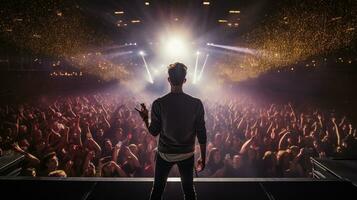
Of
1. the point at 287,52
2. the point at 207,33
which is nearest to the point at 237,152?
the point at 207,33

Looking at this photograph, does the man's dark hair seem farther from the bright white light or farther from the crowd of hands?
the bright white light

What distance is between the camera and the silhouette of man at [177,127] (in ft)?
10.1

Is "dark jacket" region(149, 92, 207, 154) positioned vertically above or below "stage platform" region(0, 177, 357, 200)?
above

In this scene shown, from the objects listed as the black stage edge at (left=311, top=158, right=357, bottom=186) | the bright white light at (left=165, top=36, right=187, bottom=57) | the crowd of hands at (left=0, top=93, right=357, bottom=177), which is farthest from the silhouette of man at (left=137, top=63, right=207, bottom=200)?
the bright white light at (left=165, top=36, right=187, bottom=57)

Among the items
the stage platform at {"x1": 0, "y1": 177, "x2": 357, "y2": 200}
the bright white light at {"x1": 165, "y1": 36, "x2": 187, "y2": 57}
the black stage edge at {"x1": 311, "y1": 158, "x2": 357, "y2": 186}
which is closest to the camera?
the stage platform at {"x1": 0, "y1": 177, "x2": 357, "y2": 200}

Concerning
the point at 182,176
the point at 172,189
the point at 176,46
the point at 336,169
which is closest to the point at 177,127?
the point at 182,176

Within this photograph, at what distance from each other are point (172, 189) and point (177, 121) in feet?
3.96

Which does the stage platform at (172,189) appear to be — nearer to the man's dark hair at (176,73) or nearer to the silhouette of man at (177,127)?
the silhouette of man at (177,127)

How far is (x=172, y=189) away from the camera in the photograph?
3854 mm

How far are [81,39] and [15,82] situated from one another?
244 inches

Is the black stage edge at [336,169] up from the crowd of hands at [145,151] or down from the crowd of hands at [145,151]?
up

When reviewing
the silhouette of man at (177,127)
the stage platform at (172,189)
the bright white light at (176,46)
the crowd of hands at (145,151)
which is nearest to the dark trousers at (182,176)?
the silhouette of man at (177,127)

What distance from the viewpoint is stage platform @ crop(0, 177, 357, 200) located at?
11.9 ft

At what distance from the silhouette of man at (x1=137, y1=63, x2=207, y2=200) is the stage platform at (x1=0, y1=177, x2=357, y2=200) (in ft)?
1.99
